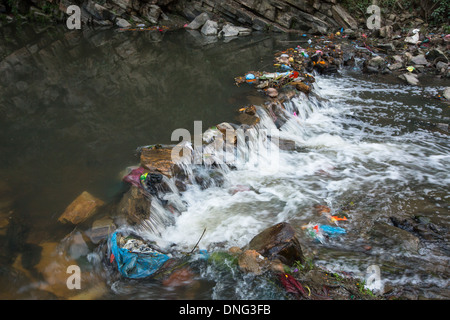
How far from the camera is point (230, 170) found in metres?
5.39

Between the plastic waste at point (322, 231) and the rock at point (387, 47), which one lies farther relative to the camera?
the rock at point (387, 47)

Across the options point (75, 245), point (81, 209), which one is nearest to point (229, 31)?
point (81, 209)

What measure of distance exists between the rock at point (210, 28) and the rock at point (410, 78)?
10.3 m

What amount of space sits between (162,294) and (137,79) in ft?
23.9

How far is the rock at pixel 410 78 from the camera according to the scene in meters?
9.25

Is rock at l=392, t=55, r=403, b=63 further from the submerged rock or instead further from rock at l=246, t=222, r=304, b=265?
rock at l=246, t=222, r=304, b=265

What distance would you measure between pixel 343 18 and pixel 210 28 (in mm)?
7662

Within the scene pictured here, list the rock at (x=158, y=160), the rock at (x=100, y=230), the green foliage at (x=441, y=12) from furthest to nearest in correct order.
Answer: the green foliage at (x=441, y=12) → the rock at (x=158, y=160) → the rock at (x=100, y=230)

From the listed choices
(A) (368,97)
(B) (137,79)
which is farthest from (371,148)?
(B) (137,79)

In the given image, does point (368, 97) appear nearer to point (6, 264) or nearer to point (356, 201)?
point (356, 201)

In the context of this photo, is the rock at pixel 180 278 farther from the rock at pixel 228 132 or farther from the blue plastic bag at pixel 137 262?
the rock at pixel 228 132

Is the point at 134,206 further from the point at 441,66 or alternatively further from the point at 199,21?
the point at 199,21

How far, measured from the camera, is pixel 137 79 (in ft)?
29.1

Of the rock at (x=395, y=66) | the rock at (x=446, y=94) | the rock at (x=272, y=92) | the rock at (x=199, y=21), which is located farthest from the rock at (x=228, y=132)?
the rock at (x=199, y=21)
